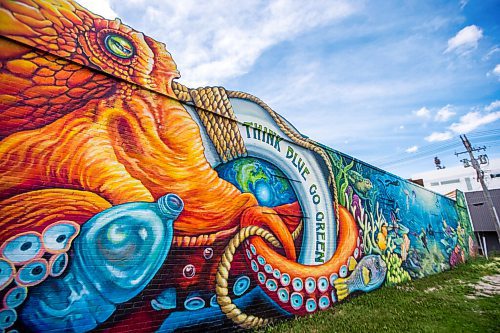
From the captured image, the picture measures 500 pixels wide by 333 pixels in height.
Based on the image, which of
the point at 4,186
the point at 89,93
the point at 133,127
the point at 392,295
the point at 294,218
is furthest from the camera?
the point at 392,295

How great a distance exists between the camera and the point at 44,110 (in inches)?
128

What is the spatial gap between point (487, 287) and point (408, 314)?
5536mm

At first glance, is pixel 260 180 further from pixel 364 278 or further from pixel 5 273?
pixel 364 278

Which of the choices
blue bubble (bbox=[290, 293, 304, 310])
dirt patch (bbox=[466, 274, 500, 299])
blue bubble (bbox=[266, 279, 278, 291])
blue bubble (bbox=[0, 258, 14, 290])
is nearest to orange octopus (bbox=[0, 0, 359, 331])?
blue bubble (bbox=[0, 258, 14, 290])

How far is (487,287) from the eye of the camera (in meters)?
9.24

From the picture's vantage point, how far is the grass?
16.6ft

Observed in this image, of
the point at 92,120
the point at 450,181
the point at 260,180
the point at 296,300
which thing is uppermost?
the point at 450,181

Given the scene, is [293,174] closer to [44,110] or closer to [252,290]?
[252,290]

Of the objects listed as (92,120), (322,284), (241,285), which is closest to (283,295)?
(241,285)

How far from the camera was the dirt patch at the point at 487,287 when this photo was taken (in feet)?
26.8

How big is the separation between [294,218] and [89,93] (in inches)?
175

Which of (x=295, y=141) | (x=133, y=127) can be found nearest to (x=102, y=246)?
(x=133, y=127)

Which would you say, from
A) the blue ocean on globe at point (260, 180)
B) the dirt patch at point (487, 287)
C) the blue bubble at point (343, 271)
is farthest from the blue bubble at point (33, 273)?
the dirt patch at point (487, 287)

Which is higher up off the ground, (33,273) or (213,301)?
(33,273)
